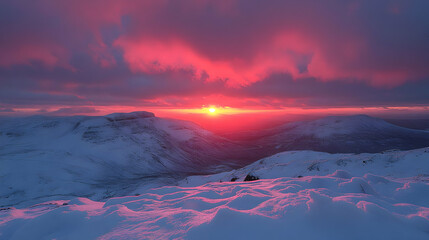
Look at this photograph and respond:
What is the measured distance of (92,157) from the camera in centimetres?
9162

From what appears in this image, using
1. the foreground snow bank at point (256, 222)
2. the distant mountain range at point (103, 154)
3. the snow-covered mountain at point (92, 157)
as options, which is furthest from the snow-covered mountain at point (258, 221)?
the snow-covered mountain at point (92, 157)

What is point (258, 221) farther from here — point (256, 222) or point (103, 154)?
point (103, 154)

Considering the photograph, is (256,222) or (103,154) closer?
(256,222)

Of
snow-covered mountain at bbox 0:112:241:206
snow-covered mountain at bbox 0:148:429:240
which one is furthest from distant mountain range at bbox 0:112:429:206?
snow-covered mountain at bbox 0:148:429:240

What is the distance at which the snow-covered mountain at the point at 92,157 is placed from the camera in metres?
58.7

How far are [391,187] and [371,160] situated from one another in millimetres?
16582

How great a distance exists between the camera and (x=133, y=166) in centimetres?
10231

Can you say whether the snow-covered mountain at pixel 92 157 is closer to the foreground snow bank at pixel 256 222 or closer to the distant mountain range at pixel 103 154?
the distant mountain range at pixel 103 154

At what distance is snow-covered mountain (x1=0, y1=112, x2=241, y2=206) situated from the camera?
193 feet

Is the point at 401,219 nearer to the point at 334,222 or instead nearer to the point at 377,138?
the point at 334,222

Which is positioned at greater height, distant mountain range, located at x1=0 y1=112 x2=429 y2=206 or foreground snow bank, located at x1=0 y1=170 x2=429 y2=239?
foreground snow bank, located at x1=0 y1=170 x2=429 y2=239

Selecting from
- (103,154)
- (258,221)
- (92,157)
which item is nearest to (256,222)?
(258,221)

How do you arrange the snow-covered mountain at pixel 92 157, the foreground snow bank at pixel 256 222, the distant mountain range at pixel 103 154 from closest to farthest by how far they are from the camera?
the foreground snow bank at pixel 256 222 → the snow-covered mountain at pixel 92 157 → the distant mountain range at pixel 103 154

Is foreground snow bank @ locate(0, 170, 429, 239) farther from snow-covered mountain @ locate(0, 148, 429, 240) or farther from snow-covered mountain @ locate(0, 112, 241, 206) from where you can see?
snow-covered mountain @ locate(0, 112, 241, 206)
